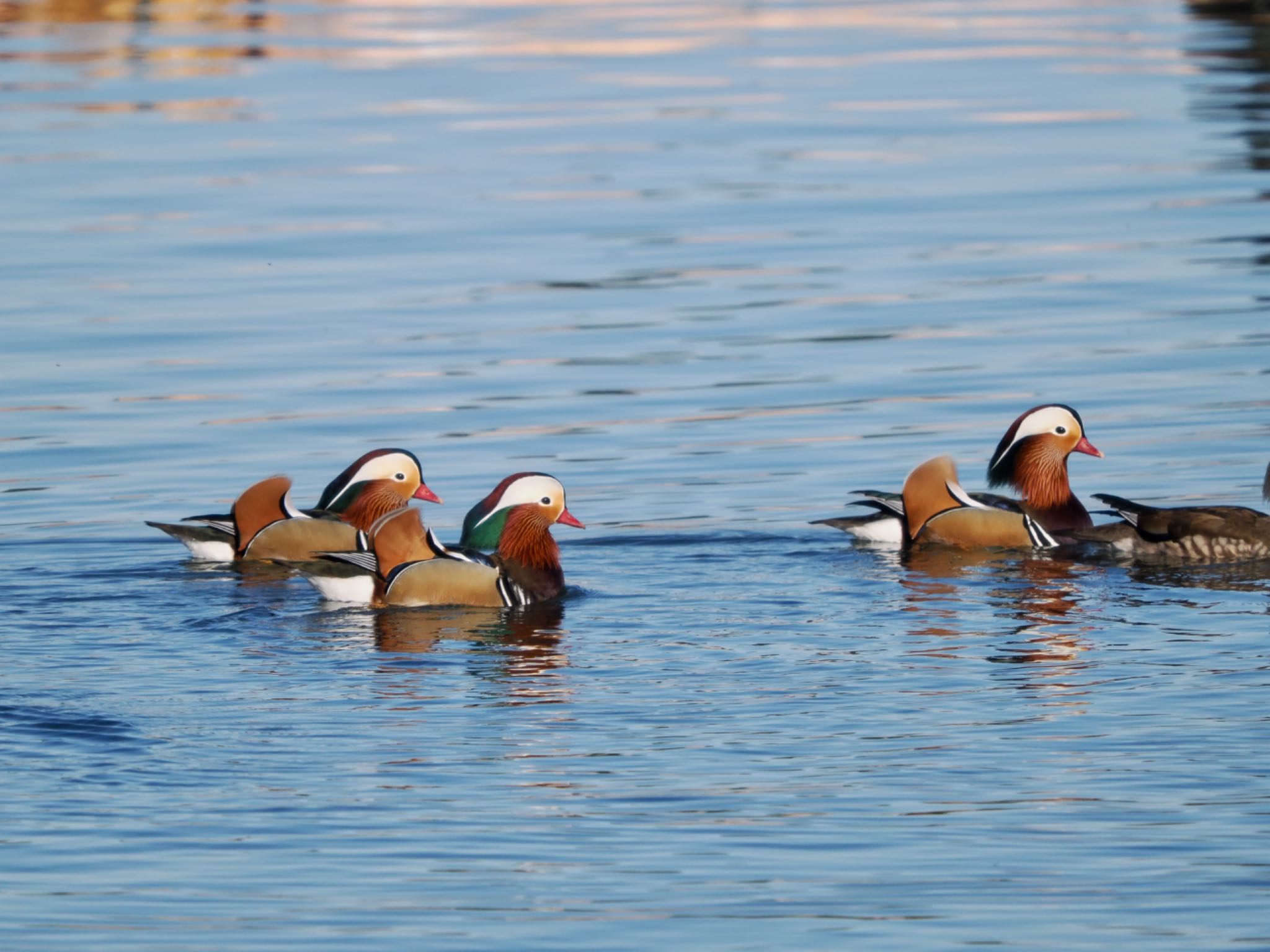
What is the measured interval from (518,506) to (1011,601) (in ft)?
9.17

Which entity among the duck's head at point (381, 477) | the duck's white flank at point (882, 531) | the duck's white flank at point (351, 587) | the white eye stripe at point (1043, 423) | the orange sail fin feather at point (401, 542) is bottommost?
the duck's white flank at point (351, 587)

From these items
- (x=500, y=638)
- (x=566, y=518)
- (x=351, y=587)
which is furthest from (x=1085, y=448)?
(x=351, y=587)

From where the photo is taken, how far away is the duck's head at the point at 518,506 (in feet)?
43.4

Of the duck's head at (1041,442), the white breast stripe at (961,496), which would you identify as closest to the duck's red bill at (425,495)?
the white breast stripe at (961,496)

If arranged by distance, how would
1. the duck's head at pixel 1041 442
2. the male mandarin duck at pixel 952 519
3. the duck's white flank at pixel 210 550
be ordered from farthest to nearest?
the duck's head at pixel 1041 442, the male mandarin duck at pixel 952 519, the duck's white flank at pixel 210 550

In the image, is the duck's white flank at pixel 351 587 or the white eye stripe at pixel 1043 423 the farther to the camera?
the white eye stripe at pixel 1043 423

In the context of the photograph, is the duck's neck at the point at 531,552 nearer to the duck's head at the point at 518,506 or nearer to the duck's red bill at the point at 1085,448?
the duck's head at the point at 518,506

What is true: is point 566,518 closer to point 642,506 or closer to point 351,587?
point 351,587

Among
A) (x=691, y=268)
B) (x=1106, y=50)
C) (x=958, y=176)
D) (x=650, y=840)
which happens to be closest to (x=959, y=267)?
(x=691, y=268)

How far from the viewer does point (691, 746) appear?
32.4ft

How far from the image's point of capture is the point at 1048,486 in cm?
1467

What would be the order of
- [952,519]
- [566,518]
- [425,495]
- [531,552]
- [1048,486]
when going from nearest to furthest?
[531,552]
[566,518]
[952,519]
[425,495]
[1048,486]

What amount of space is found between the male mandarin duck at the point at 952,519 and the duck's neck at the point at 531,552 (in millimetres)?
2224

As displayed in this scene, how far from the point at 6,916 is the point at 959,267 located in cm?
1684
